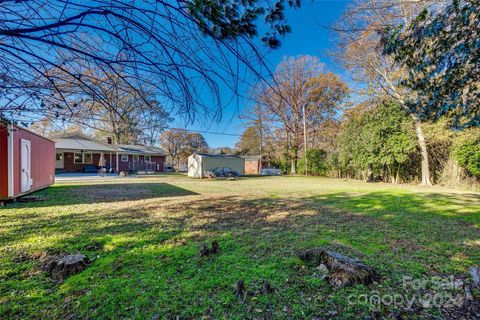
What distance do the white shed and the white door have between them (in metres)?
12.7

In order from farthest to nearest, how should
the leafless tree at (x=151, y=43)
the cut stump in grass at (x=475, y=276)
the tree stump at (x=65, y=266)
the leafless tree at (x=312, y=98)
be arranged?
the leafless tree at (x=312, y=98) < the tree stump at (x=65, y=266) < the cut stump in grass at (x=475, y=276) < the leafless tree at (x=151, y=43)

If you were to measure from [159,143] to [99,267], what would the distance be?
31888mm

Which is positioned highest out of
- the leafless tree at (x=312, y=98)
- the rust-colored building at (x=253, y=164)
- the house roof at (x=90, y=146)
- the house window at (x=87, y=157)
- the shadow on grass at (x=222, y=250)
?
the leafless tree at (x=312, y=98)

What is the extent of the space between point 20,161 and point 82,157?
664 inches

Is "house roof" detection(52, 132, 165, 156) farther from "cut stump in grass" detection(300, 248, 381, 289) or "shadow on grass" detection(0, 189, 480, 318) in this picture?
"cut stump in grass" detection(300, 248, 381, 289)

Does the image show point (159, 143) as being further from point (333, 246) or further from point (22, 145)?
point (333, 246)

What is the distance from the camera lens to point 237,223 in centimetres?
466

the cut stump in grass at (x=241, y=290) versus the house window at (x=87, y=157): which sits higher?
the house window at (x=87, y=157)

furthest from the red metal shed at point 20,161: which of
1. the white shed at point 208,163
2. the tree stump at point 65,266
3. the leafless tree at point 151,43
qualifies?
the white shed at point 208,163

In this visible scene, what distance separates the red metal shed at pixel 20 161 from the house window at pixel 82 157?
1376 cm

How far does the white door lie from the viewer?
6450 mm

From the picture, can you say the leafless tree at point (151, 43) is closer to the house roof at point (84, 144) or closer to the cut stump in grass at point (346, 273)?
the cut stump in grass at point (346, 273)

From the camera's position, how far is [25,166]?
6.63 meters

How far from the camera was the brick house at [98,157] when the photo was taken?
19.7m
